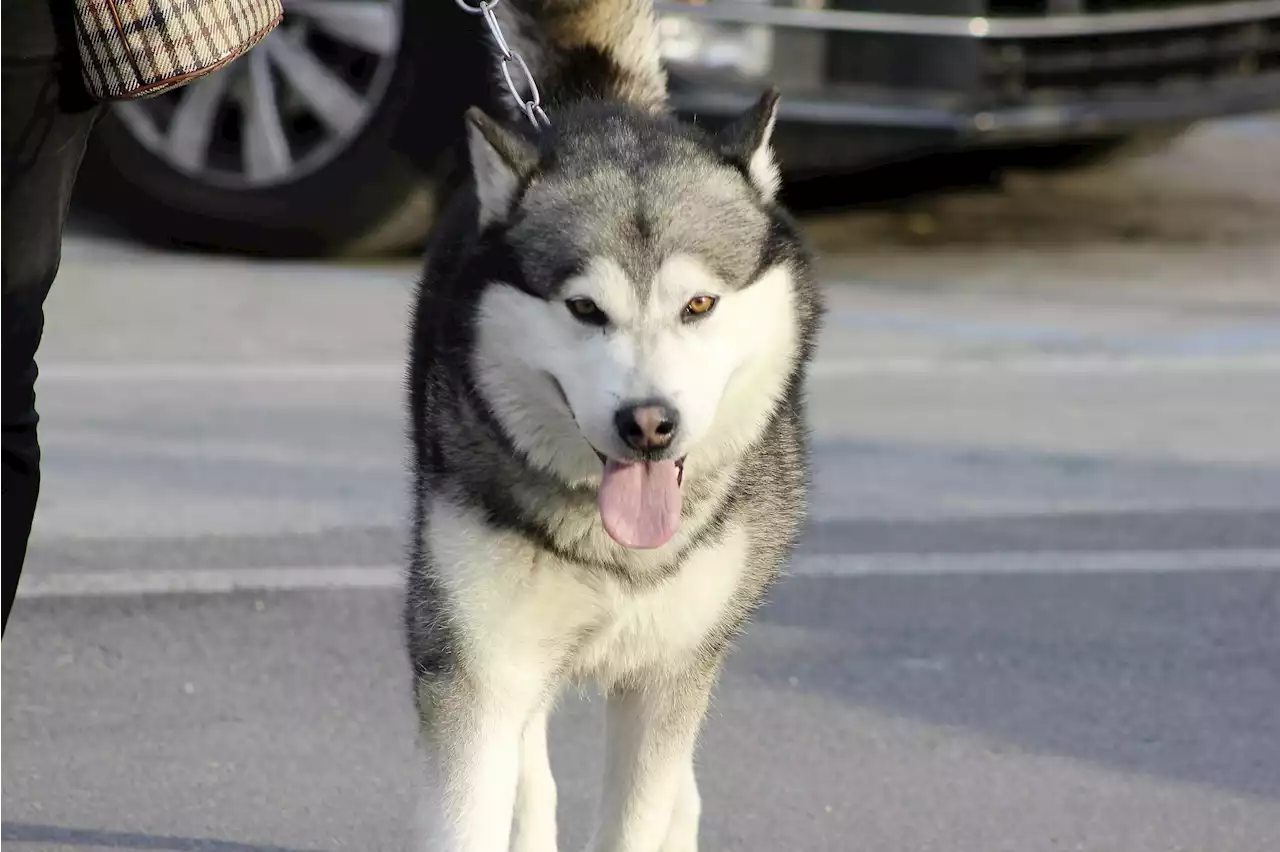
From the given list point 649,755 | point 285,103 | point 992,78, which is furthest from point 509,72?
point 285,103

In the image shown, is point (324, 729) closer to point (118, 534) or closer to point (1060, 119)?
point (118, 534)

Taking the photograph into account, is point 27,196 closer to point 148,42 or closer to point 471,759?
point 148,42

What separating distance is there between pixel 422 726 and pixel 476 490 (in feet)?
1.21

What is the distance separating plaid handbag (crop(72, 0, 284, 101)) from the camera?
3.36m

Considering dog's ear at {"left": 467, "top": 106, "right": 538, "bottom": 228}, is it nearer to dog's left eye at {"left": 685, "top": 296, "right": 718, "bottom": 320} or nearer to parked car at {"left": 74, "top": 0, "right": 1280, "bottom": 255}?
dog's left eye at {"left": 685, "top": 296, "right": 718, "bottom": 320}

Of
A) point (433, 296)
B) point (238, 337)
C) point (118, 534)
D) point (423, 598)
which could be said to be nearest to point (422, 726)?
point (423, 598)

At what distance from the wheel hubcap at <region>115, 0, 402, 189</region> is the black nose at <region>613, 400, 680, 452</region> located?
5165mm

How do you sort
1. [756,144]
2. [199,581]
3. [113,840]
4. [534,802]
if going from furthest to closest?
[199,581] < [113,840] < [534,802] < [756,144]

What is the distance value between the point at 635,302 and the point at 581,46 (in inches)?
44.6

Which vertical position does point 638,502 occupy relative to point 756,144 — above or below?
below

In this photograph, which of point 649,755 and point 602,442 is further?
point 649,755

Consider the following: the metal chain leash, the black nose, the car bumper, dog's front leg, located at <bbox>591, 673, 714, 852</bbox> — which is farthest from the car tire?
the black nose

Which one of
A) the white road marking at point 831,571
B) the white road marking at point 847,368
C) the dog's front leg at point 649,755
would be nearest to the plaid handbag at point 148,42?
the dog's front leg at point 649,755

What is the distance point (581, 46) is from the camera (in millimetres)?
4125
